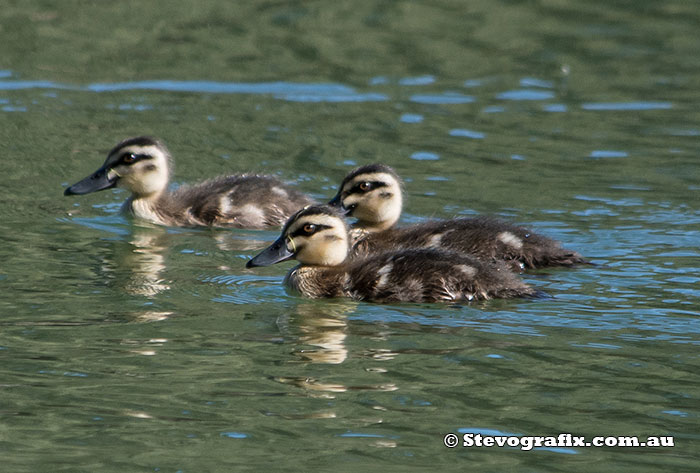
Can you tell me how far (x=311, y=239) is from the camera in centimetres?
749

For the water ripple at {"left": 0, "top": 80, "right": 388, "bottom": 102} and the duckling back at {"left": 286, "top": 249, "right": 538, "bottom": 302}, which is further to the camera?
the water ripple at {"left": 0, "top": 80, "right": 388, "bottom": 102}

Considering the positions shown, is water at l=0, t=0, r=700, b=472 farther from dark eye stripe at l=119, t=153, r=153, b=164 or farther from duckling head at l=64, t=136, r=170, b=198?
dark eye stripe at l=119, t=153, r=153, b=164

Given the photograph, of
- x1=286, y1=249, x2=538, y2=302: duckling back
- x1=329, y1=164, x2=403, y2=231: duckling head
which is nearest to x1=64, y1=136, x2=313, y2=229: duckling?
x1=329, y1=164, x2=403, y2=231: duckling head

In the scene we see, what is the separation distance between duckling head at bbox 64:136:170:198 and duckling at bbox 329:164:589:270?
168 centimetres

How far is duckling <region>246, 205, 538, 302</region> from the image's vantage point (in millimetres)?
7047

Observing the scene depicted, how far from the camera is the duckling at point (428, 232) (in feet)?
25.6

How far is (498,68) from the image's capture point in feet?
44.4

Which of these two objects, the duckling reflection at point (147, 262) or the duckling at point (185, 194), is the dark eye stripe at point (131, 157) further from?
the duckling reflection at point (147, 262)

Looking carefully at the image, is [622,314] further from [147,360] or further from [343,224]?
[147,360]

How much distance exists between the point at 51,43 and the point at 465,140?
5.16 m

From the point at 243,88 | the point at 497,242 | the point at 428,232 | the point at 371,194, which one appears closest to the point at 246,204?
the point at 371,194

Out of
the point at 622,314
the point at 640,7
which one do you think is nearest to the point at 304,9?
the point at 640,7

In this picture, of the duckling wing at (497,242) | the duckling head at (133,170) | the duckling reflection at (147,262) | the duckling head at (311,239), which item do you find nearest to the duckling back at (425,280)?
the duckling head at (311,239)

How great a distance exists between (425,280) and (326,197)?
2812 millimetres
